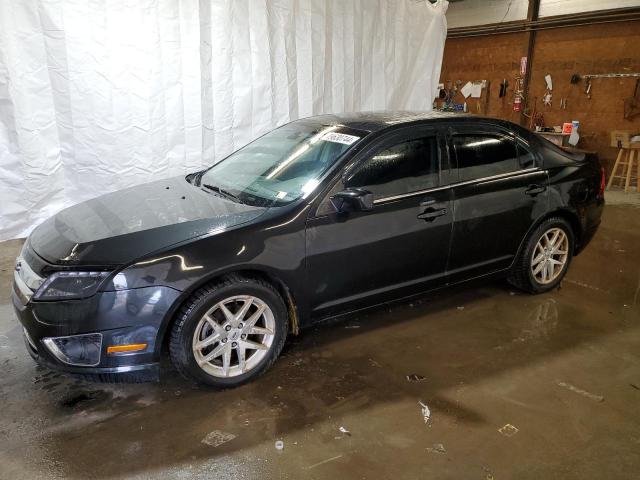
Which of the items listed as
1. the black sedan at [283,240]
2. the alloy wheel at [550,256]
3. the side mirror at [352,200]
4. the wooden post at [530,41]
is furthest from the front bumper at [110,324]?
the wooden post at [530,41]

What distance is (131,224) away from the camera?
2658mm

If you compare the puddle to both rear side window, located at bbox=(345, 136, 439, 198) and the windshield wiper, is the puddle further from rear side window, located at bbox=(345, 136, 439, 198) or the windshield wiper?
rear side window, located at bbox=(345, 136, 439, 198)

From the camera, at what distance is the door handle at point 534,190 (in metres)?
3.57

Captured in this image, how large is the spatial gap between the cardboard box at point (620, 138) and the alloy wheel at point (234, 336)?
7413mm

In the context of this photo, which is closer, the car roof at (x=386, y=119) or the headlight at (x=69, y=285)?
the headlight at (x=69, y=285)

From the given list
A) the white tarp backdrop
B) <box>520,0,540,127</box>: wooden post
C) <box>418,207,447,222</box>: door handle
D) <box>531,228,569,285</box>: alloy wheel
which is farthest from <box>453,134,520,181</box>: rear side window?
<box>520,0,540,127</box>: wooden post

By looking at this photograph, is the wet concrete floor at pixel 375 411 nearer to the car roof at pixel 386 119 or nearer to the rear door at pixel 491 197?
the rear door at pixel 491 197

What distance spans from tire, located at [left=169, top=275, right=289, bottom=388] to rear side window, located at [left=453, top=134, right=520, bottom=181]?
60.7 inches

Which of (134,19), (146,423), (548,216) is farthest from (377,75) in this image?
(146,423)

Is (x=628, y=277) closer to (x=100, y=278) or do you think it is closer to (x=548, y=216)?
(x=548, y=216)

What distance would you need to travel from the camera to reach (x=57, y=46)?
15.5 ft

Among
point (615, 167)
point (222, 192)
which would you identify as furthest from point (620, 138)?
point (222, 192)

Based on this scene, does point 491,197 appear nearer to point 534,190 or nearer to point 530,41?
point 534,190

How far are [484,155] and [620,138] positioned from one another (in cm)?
587
